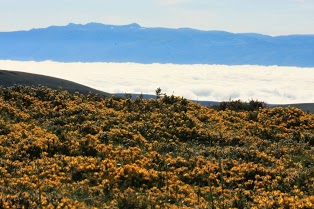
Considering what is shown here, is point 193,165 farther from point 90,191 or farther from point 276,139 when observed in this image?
point 276,139

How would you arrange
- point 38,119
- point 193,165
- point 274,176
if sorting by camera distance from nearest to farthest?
point 274,176 → point 193,165 → point 38,119

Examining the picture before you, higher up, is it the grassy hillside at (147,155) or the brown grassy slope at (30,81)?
the brown grassy slope at (30,81)

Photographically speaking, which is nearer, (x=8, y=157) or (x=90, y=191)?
(x=90, y=191)

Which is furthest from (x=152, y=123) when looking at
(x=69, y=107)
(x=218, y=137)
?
(x=69, y=107)

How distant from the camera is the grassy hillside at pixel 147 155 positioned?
1116cm

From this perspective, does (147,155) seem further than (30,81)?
No

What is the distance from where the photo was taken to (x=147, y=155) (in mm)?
14984

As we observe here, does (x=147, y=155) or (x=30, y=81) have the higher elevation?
(x=30, y=81)

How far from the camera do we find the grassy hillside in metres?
11.2

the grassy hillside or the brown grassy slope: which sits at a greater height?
the brown grassy slope

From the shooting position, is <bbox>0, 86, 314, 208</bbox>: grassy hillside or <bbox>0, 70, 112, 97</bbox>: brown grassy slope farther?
<bbox>0, 70, 112, 97</bbox>: brown grassy slope

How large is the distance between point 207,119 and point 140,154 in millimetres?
7769

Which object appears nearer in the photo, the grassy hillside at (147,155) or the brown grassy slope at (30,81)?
the grassy hillside at (147,155)

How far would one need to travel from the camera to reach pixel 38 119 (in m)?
19.9
